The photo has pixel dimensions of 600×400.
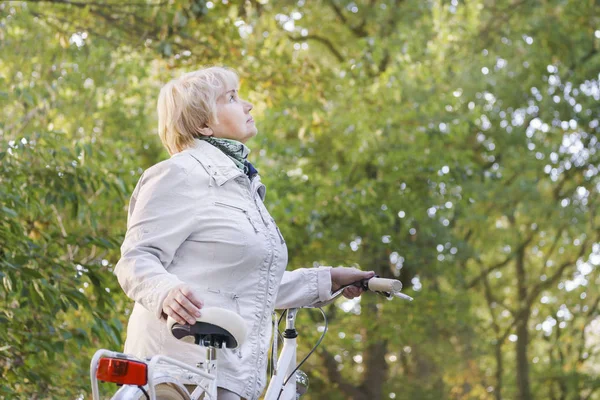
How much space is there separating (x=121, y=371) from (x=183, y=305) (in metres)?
0.29

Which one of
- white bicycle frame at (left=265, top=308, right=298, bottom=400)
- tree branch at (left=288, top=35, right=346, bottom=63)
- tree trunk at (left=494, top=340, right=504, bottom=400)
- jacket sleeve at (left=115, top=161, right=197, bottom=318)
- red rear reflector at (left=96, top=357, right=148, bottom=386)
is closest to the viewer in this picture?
red rear reflector at (left=96, top=357, right=148, bottom=386)

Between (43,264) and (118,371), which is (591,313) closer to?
(43,264)

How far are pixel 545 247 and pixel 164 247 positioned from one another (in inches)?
731

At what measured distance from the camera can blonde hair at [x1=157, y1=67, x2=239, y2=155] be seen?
3375 mm

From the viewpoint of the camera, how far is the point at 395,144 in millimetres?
14289

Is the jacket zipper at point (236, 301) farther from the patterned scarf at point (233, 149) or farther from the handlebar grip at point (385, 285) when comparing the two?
the handlebar grip at point (385, 285)

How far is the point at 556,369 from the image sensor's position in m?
21.3

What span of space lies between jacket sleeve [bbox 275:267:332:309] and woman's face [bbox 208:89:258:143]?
53 centimetres

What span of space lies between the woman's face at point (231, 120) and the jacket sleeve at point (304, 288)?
21.0 inches

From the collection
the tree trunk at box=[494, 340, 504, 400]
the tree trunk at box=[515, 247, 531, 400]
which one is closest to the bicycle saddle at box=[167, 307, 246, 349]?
the tree trunk at box=[515, 247, 531, 400]

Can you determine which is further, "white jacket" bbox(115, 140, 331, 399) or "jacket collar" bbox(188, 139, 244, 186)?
"jacket collar" bbox(188, 139, 244, 186)

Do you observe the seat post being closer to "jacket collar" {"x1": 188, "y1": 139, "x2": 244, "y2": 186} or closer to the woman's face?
"jacket collar" {"x1": 188, "y1": 139, "x2": 244, "y2": 186}

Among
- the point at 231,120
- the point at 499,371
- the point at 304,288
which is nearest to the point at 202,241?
the point at 231,120

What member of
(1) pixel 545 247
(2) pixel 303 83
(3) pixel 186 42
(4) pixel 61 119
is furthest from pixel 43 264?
(1) pixel 545 247
